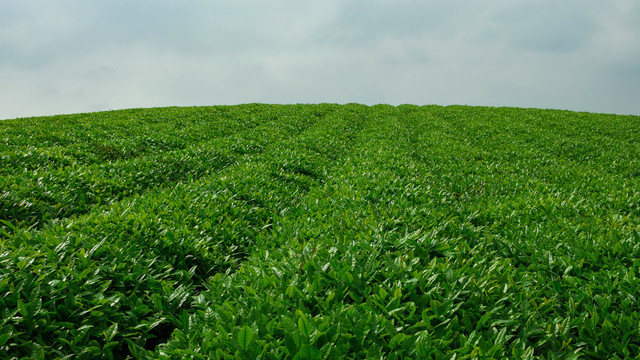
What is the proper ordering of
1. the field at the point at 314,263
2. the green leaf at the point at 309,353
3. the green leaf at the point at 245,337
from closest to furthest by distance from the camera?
the green leaf at the point at 309,353, the green leaf at the point at 245,337, the field at the point at 314,263

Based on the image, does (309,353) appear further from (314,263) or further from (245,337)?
(314,263)

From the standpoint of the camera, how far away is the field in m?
2.51

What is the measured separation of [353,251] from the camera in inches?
142

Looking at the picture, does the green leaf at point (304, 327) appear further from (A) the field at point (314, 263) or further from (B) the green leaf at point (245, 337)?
(B) the green leaf at point (245, 337)

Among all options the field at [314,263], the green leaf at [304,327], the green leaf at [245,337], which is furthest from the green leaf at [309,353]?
the green leaf at [245,337]

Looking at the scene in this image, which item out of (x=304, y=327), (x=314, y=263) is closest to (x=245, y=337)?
(x=304, y=327)

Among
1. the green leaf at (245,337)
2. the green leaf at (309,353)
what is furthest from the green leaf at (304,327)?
the green leaf at (245,337)

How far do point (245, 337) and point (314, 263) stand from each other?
1341 millimetres

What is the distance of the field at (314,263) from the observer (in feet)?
8.23

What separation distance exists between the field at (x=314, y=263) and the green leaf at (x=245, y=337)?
1cm

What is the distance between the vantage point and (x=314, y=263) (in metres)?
3.43

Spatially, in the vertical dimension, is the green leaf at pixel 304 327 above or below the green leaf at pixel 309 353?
above

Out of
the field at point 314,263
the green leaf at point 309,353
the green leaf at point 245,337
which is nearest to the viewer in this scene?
the green leaf at point 309,353

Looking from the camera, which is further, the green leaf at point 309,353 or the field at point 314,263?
the field at point 314,263
